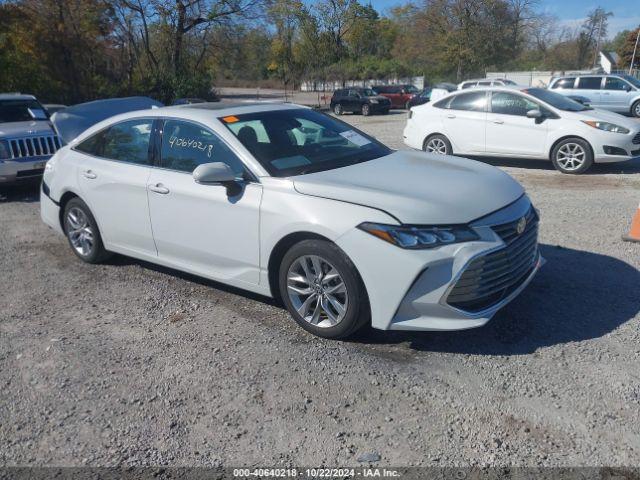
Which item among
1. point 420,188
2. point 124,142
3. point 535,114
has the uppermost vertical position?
point 124,142

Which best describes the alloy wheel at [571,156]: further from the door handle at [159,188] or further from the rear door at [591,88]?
the rear door at [591,88]

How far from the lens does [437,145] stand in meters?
11.3

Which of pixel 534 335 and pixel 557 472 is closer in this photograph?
pixel 557 472

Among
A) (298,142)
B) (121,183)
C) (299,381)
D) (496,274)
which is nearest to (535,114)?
(298,142)

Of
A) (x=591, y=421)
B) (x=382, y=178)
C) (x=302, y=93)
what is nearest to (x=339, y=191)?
(x=382, y=178)

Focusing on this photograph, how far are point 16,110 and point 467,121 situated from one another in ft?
26.9

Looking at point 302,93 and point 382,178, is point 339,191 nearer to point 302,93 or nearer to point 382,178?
Answer: point 382,178

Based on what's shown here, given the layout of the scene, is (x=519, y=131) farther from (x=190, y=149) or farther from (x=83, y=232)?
(x=83, y=232)

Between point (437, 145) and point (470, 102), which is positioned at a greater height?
point (470, 102)

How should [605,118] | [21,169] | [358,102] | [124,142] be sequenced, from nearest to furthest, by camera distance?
[124,142] → [21,169] → [605,118] → [358,102]

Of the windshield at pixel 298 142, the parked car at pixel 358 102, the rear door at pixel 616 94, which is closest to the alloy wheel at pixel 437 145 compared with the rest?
the windshield at pixel 298 142

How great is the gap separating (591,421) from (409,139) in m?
9.25

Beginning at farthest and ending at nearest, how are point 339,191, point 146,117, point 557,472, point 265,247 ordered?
1. point 146,117
2. point 265,247
3. point 339,191
4. point 557,472

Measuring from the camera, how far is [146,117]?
5.05m
